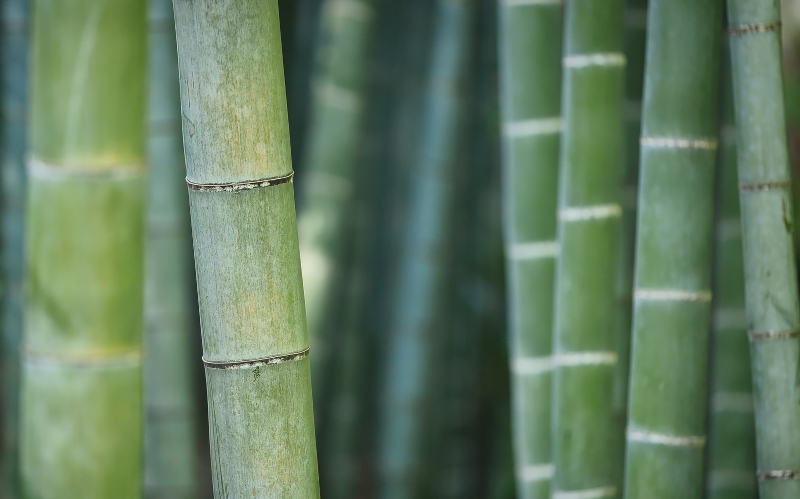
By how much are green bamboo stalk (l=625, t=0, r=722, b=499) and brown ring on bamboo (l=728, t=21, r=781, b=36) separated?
30mm

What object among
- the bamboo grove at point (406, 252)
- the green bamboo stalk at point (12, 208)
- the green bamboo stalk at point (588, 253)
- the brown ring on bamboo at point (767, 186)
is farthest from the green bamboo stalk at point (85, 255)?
the green bamboo stalk at point (12, 208)

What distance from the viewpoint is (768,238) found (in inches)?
25.8

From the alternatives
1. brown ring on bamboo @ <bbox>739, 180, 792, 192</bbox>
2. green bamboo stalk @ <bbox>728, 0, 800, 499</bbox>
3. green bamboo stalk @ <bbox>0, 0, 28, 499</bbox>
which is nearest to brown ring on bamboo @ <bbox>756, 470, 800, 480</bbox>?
green bamboo stalk @ <bbox>728, 0, 800, 499</bbox>

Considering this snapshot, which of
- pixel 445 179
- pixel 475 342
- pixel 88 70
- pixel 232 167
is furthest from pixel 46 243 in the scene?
pixel 475 342

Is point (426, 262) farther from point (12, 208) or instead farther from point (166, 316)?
point (12, 208)

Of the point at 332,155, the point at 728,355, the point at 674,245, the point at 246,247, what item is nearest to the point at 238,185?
the point at 246,247

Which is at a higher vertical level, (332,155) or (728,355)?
(332,155)

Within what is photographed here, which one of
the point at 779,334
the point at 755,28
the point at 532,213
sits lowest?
the point at 779,334

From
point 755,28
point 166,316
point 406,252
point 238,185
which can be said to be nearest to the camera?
point 238,185

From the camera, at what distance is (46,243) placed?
0.66 meters

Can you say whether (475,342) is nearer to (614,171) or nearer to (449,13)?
(449,13)

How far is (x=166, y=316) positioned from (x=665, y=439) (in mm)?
782

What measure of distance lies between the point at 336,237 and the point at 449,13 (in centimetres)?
46

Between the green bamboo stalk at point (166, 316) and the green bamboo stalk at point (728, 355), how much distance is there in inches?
29.2
